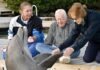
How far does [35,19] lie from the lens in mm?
5809

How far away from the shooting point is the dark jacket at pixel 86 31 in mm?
4941

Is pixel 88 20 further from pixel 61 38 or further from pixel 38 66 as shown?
pixel 38 66

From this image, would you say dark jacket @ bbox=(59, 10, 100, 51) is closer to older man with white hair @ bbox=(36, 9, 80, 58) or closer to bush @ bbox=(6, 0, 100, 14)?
older man with white hair @ bbox=(36, 9, 80, 58)

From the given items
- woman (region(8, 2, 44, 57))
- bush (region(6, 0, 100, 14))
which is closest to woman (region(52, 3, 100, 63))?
woman (region(8, 2, 44, 57))

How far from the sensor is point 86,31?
4.95m

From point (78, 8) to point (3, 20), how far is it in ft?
24.4

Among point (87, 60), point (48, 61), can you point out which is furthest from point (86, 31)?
point (48, 61)

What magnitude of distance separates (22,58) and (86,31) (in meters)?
3.44

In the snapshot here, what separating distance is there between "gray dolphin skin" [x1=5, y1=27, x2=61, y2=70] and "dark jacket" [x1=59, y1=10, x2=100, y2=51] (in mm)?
3305

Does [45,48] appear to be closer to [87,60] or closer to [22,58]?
[87,60]

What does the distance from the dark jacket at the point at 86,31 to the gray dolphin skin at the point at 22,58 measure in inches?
130

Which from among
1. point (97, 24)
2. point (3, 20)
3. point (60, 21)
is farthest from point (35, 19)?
point (3, 20)

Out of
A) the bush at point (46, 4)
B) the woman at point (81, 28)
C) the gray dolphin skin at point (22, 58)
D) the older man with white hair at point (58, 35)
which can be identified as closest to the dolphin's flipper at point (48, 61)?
the gray dolphin skin at point (22, 58)

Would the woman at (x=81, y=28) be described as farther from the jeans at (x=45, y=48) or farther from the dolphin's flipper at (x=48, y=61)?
the dolphin's flipper at (x=48, y=61)
